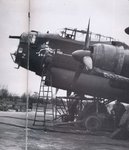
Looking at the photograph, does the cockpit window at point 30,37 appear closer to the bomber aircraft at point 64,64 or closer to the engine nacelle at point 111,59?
the bomber aircraft at point 64,64

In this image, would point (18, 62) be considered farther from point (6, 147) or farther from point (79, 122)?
point (6, 147)

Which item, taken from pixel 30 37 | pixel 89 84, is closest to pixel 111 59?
pixel 89 84

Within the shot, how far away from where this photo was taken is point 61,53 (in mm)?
16219

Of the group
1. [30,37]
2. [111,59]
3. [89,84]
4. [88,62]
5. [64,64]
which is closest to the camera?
[111,59]

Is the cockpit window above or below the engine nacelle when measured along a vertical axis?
above

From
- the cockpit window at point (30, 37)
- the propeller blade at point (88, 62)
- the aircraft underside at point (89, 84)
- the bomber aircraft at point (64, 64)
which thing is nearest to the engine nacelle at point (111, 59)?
the propeller blade at point (88, 62)

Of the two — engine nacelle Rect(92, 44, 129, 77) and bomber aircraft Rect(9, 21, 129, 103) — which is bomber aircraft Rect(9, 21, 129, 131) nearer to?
bomber aircraft Rect(9, 21, 129, 103)

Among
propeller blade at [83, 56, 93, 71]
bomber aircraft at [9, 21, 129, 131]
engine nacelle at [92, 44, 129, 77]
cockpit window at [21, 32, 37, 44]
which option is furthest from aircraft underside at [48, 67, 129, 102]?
engine nacelle at [92, 44, 129, 77]

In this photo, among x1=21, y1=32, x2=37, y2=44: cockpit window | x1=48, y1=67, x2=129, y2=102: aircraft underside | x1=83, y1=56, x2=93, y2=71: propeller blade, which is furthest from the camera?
x1=21, y1=32, x2=37, y2=44: cockpit window

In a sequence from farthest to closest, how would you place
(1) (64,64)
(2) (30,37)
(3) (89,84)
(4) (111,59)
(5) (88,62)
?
(2) (30,37) < (1) (64,64) < (3) (89,84) < (5) (88,62) < (4) (111,59)

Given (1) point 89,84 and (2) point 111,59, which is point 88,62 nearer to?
(2) point 111,59

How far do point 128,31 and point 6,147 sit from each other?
576 centimetres

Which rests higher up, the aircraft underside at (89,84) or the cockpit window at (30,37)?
the cockpit window at (30,37)

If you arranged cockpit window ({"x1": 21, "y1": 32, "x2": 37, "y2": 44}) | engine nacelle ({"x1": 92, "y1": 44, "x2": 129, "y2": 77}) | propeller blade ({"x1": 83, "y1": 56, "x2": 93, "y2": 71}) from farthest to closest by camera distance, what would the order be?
1. cockpit window ({"x1": 21, "y1": 32, "x2": 37, "y2": 44})
2. propeller blade ({"x1": 83, "y1": 56, "x2": 93, "y2": 71})
3. engine nacelle ({"x1": 92, "y1": 44, "x2": 129, "y2": 77})
